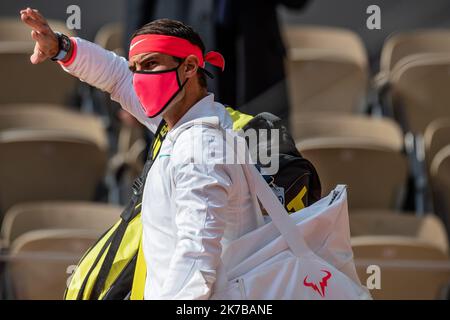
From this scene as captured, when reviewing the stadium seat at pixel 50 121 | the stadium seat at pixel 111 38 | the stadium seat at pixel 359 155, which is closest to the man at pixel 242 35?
the stadium seat at pixel 359 155

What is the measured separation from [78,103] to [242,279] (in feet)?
11.4

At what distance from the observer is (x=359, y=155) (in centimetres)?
512

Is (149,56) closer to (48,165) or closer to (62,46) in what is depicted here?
(62,46)

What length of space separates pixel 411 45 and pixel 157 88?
352 cm

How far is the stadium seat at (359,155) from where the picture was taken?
499 centimetres

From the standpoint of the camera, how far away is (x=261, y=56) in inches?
194

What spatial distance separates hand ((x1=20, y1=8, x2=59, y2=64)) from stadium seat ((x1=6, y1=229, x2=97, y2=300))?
146cm

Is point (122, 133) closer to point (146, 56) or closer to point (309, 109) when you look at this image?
point (309, 109)

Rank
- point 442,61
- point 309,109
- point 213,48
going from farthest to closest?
point 309,109, point 442,61, point 213,48

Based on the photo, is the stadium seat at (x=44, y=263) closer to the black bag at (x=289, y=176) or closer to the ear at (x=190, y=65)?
the black bag at (x=289, y=176)

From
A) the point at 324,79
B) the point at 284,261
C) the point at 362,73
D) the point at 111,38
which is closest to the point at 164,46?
the point at 284,261

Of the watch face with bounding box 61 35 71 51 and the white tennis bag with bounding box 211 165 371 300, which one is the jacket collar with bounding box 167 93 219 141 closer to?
the white tennis bag with bounding box 211 165 371 300

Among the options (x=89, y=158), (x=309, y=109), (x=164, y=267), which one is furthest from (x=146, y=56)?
(x=309, y=109)

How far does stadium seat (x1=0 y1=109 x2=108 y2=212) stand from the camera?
5.01m
